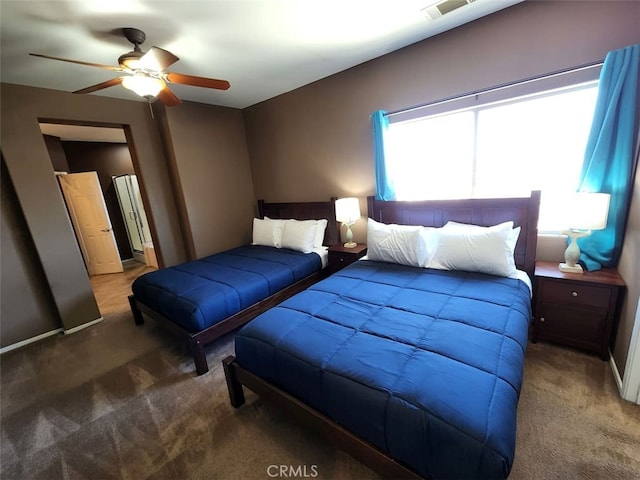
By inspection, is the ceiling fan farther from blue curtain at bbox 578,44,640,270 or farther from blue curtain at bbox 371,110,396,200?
blue curtain at bbox 578,44,640,270

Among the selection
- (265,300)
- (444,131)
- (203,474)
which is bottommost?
(203,474)

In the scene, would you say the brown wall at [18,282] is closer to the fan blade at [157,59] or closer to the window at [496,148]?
the fan blade at [157,59]

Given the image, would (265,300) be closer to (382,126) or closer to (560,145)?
(382,126)

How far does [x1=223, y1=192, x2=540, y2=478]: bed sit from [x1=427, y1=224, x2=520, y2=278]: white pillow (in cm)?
2

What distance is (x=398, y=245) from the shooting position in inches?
96.7

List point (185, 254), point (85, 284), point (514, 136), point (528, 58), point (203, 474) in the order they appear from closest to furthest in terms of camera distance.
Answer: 1. point (203, 474)
2. point (528, 58)
3. point (514, 136)
4. point (85, 284)
5. point (185, 254)

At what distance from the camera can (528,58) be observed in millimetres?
2090

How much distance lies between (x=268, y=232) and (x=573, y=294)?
311 cm

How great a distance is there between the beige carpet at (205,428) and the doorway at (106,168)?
201 cm

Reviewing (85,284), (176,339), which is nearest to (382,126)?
(176,339)

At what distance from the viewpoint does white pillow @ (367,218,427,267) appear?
2371mm

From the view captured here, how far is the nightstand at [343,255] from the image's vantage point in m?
3.05

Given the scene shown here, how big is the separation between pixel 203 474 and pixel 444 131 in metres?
3.21

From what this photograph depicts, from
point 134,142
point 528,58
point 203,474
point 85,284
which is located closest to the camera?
point 203,474
